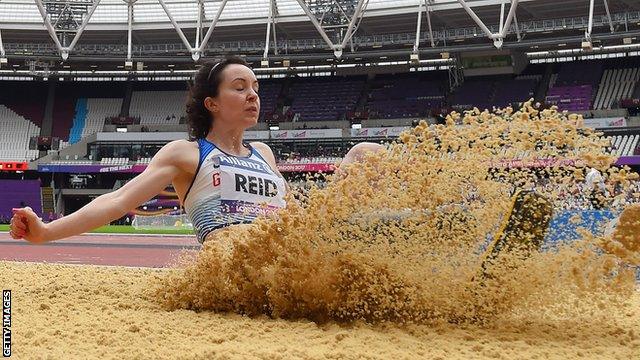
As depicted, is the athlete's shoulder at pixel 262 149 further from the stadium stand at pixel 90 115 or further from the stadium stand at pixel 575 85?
the stadium stand at pixel 90 115

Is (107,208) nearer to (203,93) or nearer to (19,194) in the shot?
(203,93)

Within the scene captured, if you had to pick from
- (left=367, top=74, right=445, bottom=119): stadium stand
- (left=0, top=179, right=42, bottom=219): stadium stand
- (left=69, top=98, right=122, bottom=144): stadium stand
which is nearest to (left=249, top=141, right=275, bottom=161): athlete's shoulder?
Answer: (left=367, top=74, right=445, bottom=119): stadium stand

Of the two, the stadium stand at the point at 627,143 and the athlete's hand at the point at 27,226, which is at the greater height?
the stadium stand at the point at 627,143

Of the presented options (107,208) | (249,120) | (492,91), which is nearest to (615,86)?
(492,91)

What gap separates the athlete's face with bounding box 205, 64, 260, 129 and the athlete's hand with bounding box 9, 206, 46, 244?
109cm

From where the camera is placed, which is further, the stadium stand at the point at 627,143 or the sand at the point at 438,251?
the stadium stand at the point at 627,143

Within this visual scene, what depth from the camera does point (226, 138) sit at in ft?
11.1

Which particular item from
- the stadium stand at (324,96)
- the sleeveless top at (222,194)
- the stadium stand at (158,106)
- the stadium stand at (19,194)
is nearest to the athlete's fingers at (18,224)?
the sleeveless top at (222,194)

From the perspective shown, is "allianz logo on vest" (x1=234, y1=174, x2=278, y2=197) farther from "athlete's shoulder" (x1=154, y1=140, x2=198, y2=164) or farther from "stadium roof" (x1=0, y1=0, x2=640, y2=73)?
"stadium roof" (x1=0, y1=0, x2=640, y2=73)

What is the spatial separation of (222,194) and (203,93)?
2.09 feet

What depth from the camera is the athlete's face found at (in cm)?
329

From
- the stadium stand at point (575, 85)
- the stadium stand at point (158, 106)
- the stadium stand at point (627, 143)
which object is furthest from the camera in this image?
the stadium stand at point (158, 106)

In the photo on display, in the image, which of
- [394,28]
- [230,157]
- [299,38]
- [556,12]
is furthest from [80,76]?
[230,157]

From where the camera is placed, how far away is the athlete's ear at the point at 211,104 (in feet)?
11.0
